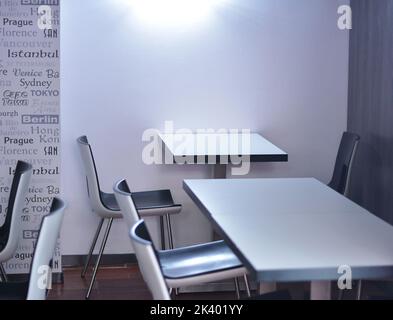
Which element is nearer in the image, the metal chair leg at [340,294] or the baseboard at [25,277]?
the metal chair leg at [340,294]

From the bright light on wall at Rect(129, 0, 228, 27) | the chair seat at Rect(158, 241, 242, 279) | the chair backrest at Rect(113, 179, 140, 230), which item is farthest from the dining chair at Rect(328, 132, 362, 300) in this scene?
the chair backrest at Rect(113, 179, 140, 230)

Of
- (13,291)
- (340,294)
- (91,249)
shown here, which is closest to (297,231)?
(13,291)

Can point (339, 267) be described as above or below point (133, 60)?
below

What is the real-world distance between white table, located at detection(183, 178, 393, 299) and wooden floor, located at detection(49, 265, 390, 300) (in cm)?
86

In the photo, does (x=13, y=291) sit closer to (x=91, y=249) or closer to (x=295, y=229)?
(x=295, y=229)

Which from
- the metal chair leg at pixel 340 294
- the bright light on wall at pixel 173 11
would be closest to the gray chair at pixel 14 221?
the bright light on wall at pixel 173 11

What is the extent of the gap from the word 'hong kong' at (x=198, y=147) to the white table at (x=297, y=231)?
44cm

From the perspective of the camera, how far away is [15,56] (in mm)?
4781

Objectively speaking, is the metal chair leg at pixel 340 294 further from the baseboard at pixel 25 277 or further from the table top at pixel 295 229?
the baseboard at pixel 25 277

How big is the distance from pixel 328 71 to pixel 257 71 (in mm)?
506

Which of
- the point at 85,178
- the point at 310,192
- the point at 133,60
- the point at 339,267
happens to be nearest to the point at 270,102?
the point at 133,60

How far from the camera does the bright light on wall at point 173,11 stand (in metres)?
5.11

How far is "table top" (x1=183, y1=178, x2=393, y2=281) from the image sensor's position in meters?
2.40

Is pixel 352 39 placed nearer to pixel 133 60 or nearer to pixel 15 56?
pixel 133 60
